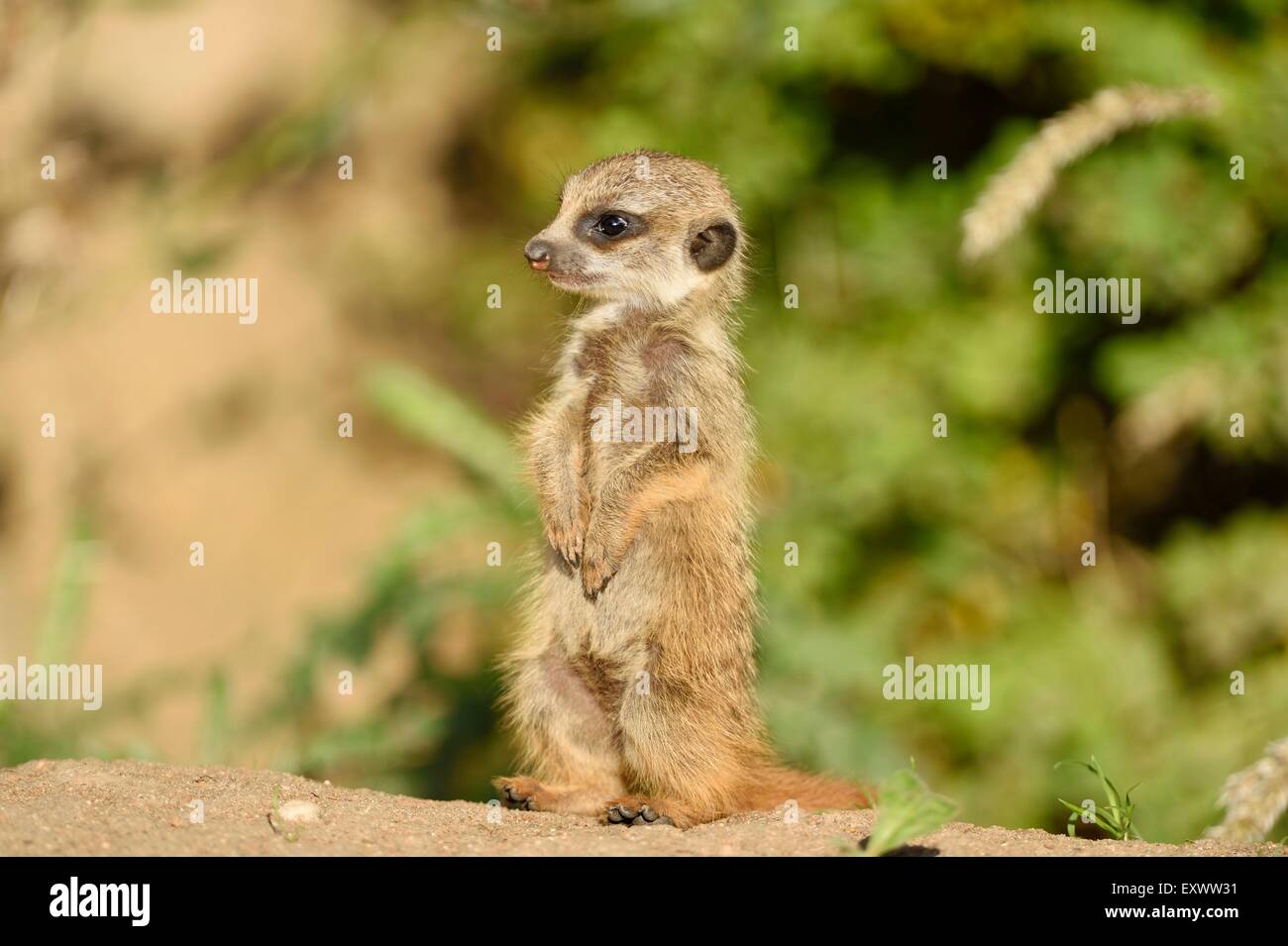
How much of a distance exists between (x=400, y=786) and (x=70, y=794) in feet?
9.03

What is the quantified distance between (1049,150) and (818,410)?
2.55 metres

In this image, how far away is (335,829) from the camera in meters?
3.42

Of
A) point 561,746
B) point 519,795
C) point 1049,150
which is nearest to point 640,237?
point 1049,150

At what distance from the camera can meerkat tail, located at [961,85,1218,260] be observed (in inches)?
163

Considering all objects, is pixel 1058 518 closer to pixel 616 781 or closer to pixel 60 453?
pixel 616 781

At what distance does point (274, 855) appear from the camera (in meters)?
3.17

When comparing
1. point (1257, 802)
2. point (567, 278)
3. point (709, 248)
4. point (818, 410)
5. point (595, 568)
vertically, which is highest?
point (709, 248)

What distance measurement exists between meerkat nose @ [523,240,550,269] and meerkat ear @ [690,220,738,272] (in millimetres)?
485

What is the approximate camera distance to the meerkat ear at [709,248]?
4660 millimetres

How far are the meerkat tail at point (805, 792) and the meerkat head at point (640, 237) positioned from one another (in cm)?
154

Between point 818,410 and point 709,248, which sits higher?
point 709,248

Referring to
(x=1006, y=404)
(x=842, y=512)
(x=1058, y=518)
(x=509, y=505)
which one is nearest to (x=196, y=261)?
(x=509, y=505)

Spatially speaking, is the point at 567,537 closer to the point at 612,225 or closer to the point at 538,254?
the point at 538,254

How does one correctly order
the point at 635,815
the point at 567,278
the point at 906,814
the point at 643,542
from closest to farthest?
the point at 906,814
the point at 635,815
the point at 643,542
the point at 567,278
